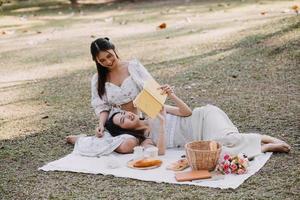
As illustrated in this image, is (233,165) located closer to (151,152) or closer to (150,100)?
(151,152)

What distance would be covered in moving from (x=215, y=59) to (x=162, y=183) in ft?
15.7

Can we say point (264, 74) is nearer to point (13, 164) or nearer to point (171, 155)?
point (171, 155)

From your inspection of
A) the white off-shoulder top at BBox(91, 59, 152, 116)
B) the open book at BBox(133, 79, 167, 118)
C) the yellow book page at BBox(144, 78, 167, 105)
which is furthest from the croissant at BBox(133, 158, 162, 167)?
the white off-shoulder top at BBox(91, 59, 152, 116)

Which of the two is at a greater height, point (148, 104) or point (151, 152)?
point (148, 104)

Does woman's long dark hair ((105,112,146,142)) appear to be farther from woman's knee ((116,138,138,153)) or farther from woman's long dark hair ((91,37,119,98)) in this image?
woman's long dark hair ((91,37,119,98))

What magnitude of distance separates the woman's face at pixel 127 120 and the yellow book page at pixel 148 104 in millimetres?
392

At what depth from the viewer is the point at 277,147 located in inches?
178

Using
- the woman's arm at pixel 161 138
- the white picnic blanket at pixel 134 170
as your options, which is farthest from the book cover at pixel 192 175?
the woman's arm at pixel 161 138

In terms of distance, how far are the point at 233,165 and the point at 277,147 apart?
1.90 feet

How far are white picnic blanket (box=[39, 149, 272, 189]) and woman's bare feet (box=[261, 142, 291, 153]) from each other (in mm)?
56

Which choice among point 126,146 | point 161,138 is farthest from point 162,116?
point 126,146

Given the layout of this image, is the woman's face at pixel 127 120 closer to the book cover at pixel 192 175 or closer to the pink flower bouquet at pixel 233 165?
the book cover at pixel 192 175

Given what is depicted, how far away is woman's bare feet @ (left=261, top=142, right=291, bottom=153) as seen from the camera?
452 cm

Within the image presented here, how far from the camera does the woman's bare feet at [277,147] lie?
452 cm
